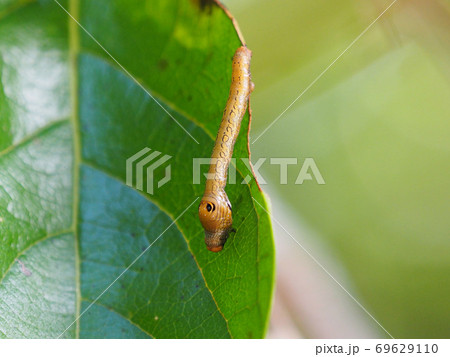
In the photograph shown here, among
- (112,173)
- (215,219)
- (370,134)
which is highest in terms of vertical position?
(370,134)

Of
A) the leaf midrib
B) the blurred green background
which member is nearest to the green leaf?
the leaf midrib

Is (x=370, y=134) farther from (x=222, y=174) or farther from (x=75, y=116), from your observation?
(x=75, y=116)

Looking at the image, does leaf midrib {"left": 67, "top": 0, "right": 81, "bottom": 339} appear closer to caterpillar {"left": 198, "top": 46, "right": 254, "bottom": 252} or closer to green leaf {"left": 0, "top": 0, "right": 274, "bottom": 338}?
green leaf {"left": 0, "top": 0, "right": 274, "bottom": 338}

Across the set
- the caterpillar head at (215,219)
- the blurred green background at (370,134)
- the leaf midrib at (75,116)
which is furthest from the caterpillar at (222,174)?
the blurred green background at (370,134)

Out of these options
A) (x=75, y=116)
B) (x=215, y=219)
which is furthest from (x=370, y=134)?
(x=75, y=116)

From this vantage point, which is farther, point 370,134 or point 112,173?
point 370,134

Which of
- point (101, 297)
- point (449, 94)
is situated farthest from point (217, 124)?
point (449, 94)

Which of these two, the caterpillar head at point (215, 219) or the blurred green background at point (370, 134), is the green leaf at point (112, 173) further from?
the blurred green background at point (370, 134)
